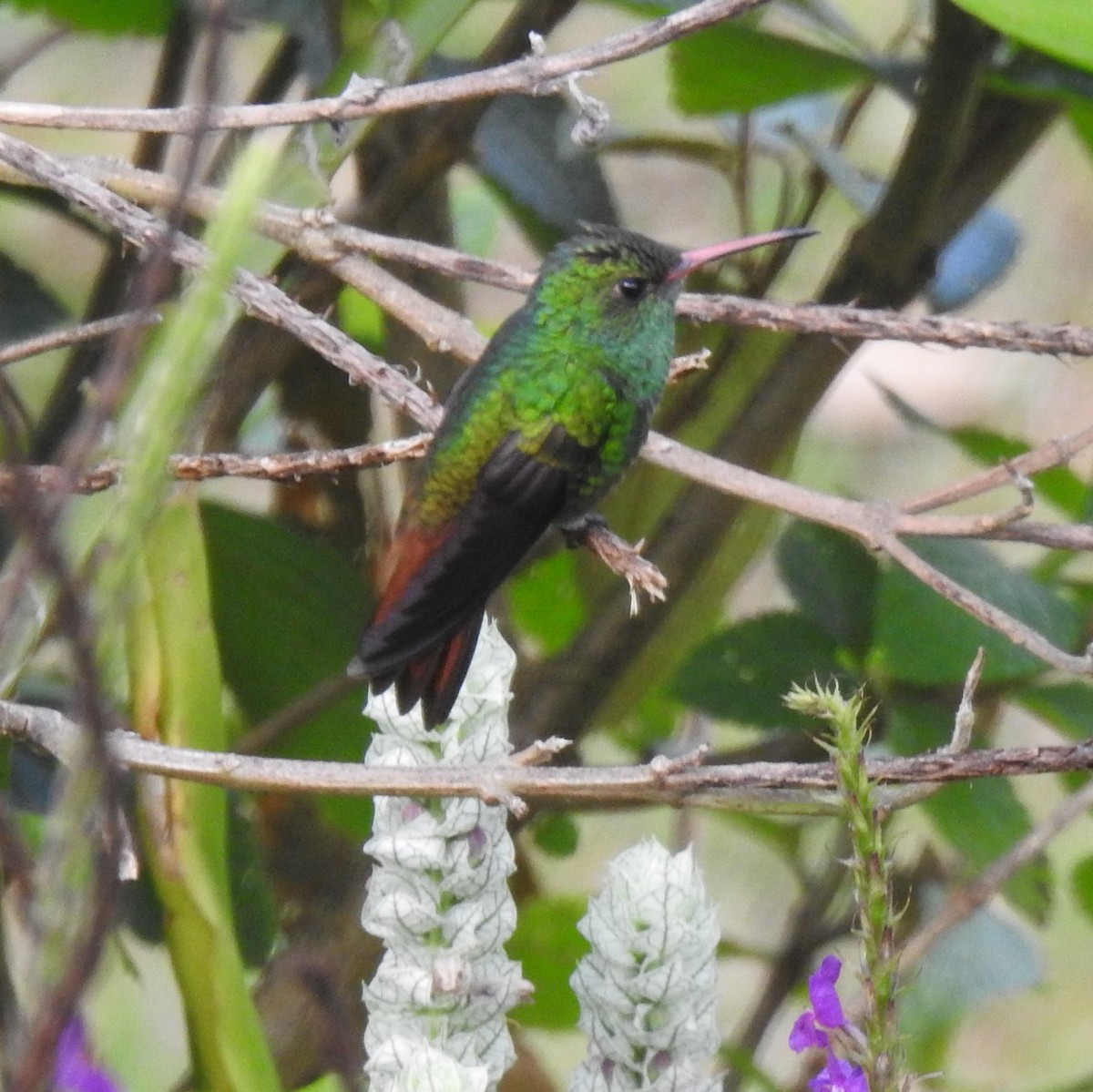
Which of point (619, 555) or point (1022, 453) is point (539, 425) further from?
point (1022, 453)

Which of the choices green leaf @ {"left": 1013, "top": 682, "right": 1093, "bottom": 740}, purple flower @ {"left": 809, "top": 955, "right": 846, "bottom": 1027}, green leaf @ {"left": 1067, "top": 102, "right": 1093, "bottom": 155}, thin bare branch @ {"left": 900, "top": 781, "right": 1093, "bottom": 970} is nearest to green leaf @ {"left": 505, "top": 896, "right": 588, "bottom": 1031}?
thin bare branch @ {"left": 900, "top": 781, "right": 1093, "bottom": 970}

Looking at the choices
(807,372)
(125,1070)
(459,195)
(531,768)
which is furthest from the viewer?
(459,195)

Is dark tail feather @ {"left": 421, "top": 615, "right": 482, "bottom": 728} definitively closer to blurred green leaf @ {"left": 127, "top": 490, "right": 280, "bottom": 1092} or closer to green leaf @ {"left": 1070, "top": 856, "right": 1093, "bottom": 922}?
blurred green leaf @ {"left": 127, "top": 490, "right": 280, "bottom": 1092}

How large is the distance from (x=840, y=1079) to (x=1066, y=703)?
0.91m

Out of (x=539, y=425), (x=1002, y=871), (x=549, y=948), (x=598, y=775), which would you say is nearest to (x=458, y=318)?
(x=539, y=425)

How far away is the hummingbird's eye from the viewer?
144cm

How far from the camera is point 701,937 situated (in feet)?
2.31

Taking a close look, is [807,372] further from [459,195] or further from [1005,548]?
[1005,548]

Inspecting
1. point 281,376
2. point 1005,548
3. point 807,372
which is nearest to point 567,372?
point 807,372

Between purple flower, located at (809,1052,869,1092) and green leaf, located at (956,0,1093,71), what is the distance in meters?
0.57

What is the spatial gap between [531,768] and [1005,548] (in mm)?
3056

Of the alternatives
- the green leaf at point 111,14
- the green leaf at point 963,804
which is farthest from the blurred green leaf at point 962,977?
the green leaf at point 111,14

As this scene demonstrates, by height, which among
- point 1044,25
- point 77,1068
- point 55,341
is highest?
point 1044,25

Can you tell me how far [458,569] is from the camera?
1.19m
